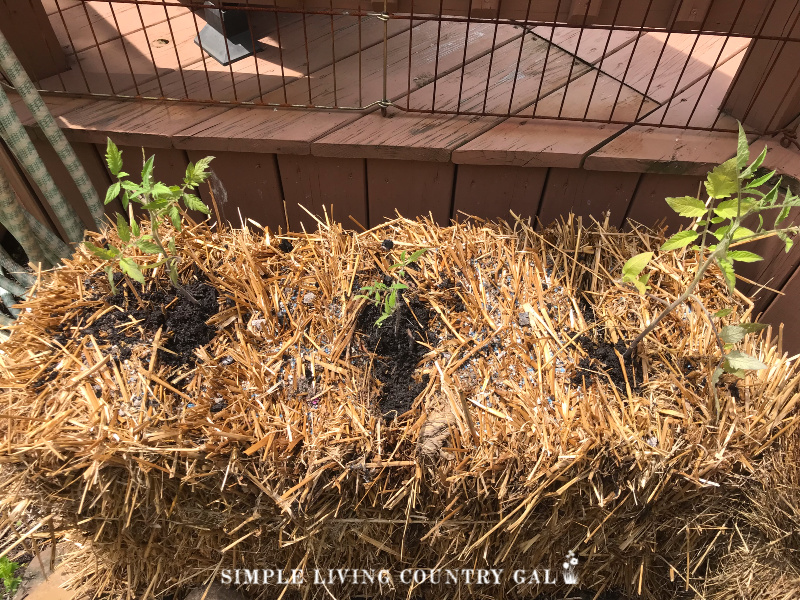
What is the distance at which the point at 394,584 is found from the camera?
1800 millimetres

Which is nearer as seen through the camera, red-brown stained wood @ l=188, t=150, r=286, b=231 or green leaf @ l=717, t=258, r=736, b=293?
green leaf @ l=717, t=258, r=736, b=293

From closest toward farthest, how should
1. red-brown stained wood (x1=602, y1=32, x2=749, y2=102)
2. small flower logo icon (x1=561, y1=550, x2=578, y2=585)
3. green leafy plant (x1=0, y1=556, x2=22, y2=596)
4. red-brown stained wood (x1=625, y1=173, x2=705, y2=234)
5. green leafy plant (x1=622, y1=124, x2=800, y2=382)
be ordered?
green leafy plant (x1=622, y1=124, x2=800, y2=382) < small flower logo icon (x1=561, y1=550, x2=578, y2=585) < green leafy plant (x1=0, y1=556, x2=22, y2=596) < red-brown stained wood (x1=625, y1=173, x2=705, y2=234) < red-brown stained wood (x1=602, y1=32, x2=749, y2=102)

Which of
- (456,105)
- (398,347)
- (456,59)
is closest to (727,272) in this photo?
(398,347)

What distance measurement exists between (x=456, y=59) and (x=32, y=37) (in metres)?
1.68

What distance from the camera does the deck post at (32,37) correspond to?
2.16 meters

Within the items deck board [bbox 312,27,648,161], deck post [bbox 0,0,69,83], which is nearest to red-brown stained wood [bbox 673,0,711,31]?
deck board [bbox 312,27,648,161]

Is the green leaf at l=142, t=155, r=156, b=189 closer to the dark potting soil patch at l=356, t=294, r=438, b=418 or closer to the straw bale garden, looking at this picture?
the straw bale garden

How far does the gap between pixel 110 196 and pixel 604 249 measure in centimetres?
149

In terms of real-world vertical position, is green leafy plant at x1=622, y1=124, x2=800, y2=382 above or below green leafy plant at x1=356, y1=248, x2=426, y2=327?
above

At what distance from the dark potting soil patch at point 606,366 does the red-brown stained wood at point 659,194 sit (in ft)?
2.52

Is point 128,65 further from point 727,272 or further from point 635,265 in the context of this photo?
point 727,272

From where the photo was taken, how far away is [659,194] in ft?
7.61

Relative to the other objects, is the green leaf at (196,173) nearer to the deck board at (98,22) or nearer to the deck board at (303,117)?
the deck board at (303,117)

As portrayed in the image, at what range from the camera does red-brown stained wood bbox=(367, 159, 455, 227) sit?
2.28 meters
